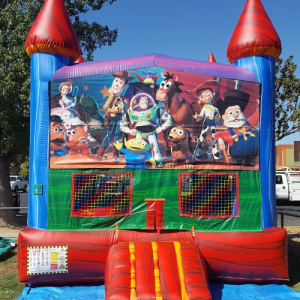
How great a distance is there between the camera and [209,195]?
213 inches

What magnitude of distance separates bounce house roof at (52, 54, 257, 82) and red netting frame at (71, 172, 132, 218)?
5.58 feet

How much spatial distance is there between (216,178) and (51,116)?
2.90 m

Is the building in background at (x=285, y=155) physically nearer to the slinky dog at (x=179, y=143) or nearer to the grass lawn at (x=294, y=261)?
the grass lawn at (x=294, y=261)

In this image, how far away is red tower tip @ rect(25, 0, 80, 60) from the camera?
5.43 meters

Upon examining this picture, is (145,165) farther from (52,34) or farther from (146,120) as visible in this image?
(52,34)

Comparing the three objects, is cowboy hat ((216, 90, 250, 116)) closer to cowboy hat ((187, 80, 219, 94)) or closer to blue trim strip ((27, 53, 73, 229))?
cowboy hat ((187, 80, 219, 94))

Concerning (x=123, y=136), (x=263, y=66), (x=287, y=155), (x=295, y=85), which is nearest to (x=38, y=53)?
(x=123, y=136)

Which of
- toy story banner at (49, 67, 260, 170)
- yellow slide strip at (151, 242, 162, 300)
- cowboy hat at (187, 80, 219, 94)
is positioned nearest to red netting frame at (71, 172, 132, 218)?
toy story banner at (49, 67, 260, 170)

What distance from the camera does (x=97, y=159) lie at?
208 inches

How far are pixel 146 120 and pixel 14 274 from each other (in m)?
3.68

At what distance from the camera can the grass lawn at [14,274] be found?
509 cm

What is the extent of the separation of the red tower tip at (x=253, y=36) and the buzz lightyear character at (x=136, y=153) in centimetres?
238

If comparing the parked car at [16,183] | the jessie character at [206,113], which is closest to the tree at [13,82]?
the jessie character at [206,113]

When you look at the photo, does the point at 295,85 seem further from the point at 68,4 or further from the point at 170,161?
A: the point at 170,161
